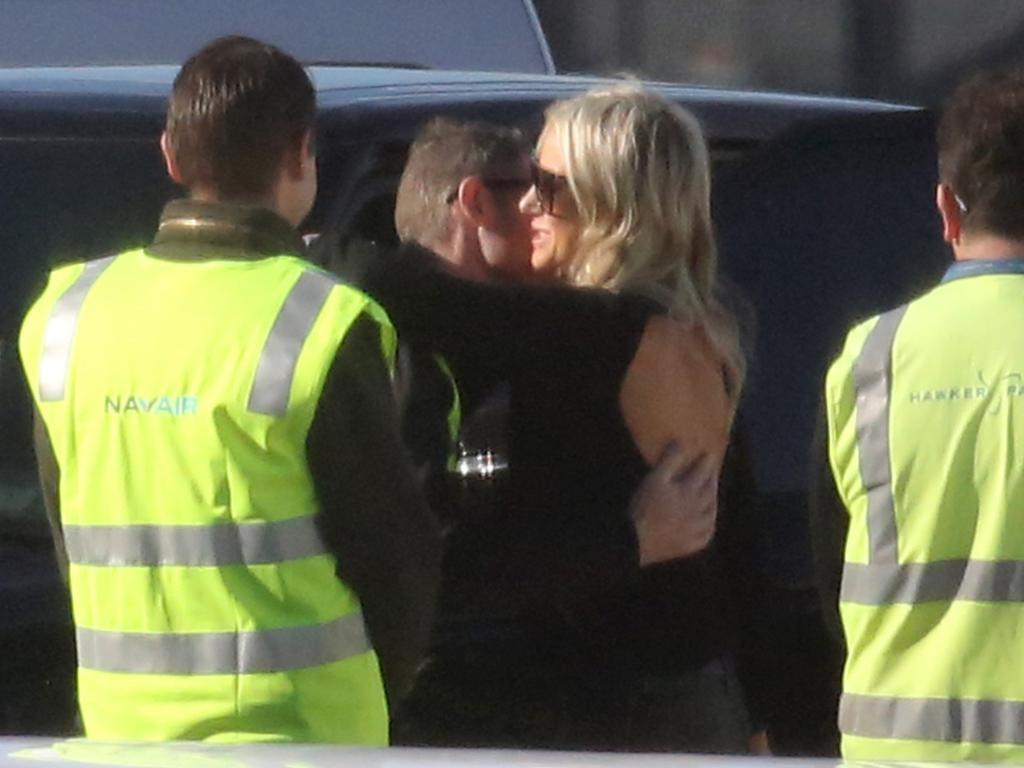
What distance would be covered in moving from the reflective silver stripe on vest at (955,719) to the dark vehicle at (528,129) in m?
0.74

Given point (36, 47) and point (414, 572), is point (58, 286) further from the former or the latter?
point (36, 47)

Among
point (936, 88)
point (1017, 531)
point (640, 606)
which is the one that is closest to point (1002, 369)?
point (1017, 531)

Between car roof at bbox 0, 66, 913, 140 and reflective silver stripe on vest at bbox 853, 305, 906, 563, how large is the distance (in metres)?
0.99

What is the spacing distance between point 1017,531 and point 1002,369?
0.21 meters

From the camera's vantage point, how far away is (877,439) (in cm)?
320

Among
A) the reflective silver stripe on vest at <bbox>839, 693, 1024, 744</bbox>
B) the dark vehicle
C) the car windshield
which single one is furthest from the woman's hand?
the car windshield

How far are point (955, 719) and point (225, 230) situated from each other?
1102mm

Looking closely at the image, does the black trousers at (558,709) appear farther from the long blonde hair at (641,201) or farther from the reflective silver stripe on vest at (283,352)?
the reflective silver stripe on vest at (283,352)

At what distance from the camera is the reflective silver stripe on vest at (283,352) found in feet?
9.99

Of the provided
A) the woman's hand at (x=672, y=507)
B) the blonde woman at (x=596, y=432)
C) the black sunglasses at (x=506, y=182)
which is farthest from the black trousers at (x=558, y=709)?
the black sunglasses at (x=506, y=182)

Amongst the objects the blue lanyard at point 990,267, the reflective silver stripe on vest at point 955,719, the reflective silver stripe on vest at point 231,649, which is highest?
the blue lanyard at point 990,267

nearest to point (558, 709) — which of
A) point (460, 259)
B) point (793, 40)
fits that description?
point (460, 259)

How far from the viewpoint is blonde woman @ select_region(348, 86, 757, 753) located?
354cm

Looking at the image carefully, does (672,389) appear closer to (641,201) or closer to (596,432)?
(596,432)
